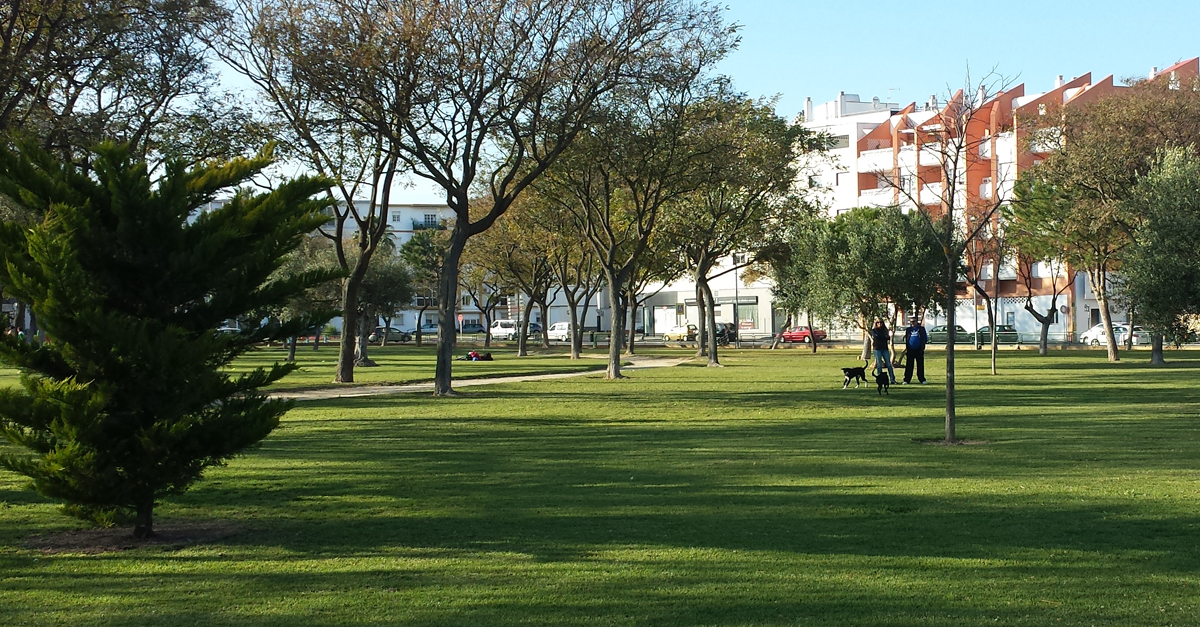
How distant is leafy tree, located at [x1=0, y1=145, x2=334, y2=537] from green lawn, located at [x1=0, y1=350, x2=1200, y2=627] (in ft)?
2.59

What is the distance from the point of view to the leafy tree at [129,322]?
28.6ft

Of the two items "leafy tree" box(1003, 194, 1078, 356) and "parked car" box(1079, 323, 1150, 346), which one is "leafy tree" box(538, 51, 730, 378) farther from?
"parked car" box(1079, 323, 1150, 346)

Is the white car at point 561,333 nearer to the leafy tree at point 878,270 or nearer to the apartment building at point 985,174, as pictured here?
Result: the apartment building at point 985,174

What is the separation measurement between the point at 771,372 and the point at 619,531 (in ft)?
108

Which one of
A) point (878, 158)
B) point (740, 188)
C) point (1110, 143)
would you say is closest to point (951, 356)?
point (1110, 143)

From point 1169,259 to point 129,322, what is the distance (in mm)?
21199

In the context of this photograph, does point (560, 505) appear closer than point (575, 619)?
No

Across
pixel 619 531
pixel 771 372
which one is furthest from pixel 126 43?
pixel 771 372

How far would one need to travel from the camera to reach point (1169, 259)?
917 inches

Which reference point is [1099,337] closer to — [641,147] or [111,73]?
[641,147]

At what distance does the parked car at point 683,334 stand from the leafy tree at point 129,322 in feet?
263

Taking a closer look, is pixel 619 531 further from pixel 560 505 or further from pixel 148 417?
pixel 148 417

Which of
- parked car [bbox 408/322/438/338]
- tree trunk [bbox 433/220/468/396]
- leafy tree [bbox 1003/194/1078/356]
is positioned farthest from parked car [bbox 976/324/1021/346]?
parked car [bbox 408/322/438/338]

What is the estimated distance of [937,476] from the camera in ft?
42.6
